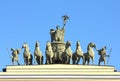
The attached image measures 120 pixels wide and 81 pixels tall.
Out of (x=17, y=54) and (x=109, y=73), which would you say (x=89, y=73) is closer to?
(x=109, y=73)

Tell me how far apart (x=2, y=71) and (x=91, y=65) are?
685 cm

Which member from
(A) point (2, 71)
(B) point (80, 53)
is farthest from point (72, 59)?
(A) point (2, 71)

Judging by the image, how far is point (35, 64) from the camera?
62.8 meters

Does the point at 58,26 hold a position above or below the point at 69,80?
above

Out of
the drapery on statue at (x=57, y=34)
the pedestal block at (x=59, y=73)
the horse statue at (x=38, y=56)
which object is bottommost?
the pedestal block at (x=59, y=73)

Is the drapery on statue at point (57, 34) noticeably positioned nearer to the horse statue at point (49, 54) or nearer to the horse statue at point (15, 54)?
the horse statue at point (49, 54)

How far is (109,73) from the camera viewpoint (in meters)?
61.5

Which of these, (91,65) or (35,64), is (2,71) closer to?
(35,64)

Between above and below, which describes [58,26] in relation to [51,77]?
above

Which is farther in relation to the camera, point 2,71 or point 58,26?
point 58,26

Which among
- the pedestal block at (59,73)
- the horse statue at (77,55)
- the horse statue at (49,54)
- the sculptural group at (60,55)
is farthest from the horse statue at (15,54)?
the horse statue at (77,55)

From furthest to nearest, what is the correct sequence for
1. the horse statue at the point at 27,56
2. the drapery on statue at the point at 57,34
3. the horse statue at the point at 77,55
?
the drapery on statue at the point at 57,34
the horse statue at the point at 27,56
the horse statue at the point at 77,55

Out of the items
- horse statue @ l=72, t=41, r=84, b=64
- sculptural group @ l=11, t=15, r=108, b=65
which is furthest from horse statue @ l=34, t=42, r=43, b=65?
horse statue @ l=72, t=41, r=84, b=64

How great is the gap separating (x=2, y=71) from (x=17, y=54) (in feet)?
7.49
